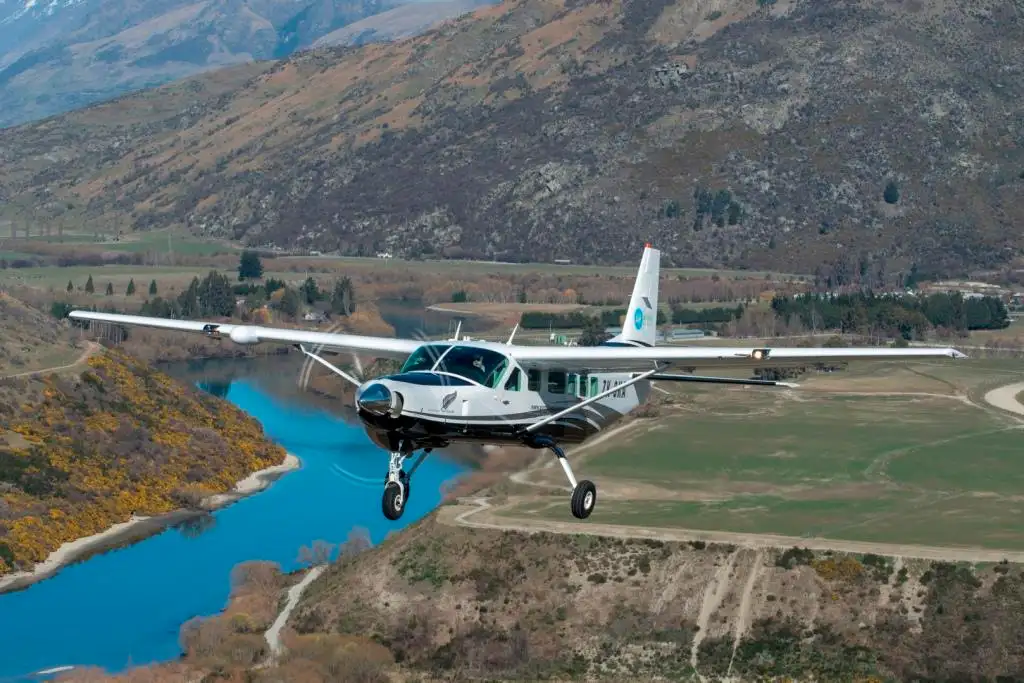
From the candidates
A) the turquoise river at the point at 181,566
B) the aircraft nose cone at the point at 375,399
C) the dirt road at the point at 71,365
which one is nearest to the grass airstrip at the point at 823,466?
the turquoise river at the point at 181,566

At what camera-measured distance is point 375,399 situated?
168 ft

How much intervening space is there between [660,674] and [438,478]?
56.9m

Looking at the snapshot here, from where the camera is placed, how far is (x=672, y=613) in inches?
4301

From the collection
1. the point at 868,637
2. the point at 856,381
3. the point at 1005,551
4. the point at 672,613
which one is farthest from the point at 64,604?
the point at 856,381

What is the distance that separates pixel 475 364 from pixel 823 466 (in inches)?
3738

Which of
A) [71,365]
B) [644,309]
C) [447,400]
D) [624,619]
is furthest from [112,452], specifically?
[447,400]

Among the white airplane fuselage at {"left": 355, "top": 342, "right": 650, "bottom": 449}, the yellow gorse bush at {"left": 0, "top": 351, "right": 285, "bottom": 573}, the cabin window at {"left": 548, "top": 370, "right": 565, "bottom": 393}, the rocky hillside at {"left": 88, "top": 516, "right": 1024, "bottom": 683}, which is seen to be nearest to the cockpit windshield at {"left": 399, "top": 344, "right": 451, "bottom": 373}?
the white airplane fuselage at {"left": 355, "top": 342, "right": 650, "bottom": 449}

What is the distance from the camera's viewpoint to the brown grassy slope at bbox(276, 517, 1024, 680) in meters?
104

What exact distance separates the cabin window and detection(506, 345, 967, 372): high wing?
535 millimetres

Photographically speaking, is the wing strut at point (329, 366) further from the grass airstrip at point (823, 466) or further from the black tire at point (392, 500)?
the grass airstrip at point (823, 466)

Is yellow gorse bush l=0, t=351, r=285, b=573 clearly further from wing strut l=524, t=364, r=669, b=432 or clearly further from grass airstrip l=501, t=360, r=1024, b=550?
wing strut l=524, t=364, r=669, b=432

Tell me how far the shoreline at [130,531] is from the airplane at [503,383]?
72.7 m

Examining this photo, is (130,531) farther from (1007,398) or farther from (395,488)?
(395,488)

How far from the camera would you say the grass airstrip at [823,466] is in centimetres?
12331
